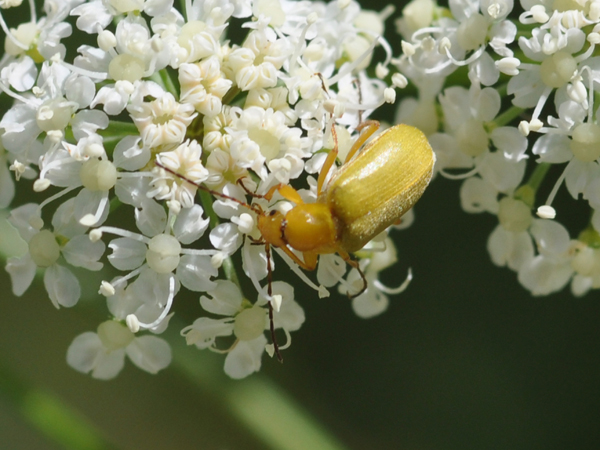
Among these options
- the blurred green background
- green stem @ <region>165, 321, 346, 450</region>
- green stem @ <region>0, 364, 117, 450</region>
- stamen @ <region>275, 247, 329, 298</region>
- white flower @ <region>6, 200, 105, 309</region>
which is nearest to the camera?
white flower @ <region>6, 200, 105, 309</region>

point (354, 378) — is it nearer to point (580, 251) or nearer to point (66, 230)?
point (580, 251)

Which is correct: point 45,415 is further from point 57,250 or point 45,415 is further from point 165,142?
point 165,142

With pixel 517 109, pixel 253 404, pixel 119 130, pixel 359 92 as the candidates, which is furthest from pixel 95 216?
pixel 517 109

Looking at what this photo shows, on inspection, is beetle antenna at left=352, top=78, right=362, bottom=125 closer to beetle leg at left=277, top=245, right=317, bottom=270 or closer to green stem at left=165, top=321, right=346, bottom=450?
beetle leg at left=277, top=245, right=317, bottom=270

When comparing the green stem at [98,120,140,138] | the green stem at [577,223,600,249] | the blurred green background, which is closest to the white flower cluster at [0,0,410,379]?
the green stem at [98,120,140,138]

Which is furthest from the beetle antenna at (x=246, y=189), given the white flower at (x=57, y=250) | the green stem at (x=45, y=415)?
the green stem at (x=45, y=415)

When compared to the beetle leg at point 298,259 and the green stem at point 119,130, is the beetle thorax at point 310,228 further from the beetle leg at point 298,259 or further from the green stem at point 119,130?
the green stem at point 119,130

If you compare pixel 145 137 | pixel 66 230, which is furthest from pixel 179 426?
pixel 145 137
